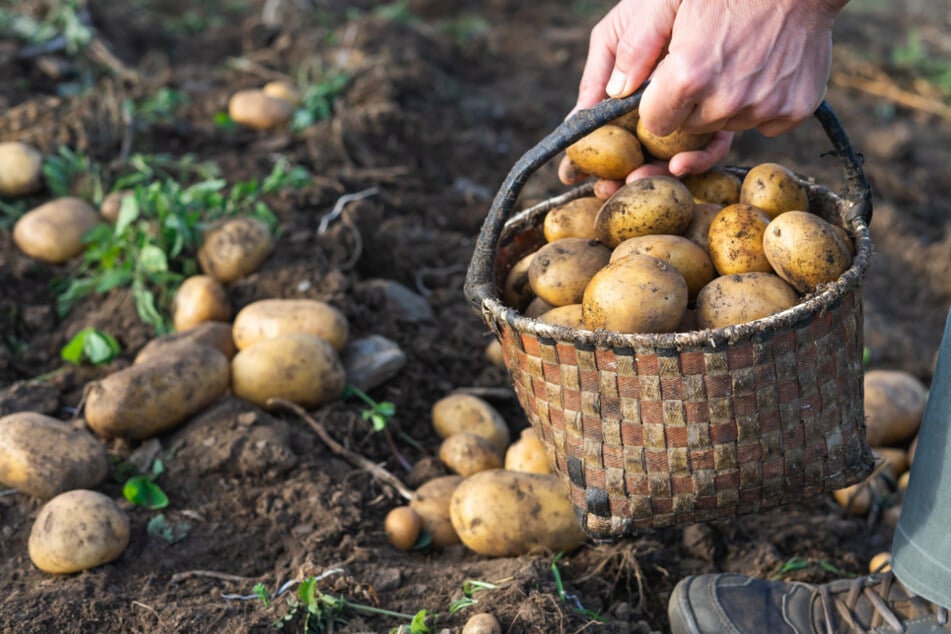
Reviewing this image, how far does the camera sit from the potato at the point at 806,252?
2.08 metres

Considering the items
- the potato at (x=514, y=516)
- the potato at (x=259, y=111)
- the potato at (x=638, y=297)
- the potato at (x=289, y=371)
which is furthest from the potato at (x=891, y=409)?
the potato at (x=259, y=111)

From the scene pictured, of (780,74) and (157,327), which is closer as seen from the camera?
(780,74)

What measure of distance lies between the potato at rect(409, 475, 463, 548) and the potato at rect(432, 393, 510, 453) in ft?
0.95

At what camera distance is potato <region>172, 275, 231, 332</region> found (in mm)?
3277

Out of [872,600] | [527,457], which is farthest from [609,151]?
[872,600]

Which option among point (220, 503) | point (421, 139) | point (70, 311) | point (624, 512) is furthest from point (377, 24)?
point (624, 512)

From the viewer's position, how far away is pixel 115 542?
2441 millimetres

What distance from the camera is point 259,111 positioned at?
457 cm

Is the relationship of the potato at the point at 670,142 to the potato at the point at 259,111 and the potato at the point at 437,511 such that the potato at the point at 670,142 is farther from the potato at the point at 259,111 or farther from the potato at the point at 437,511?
the potato at the point at 259,111

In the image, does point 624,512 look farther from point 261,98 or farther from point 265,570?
point 261,98

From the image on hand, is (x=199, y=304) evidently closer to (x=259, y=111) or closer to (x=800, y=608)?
(x=259, y=111)

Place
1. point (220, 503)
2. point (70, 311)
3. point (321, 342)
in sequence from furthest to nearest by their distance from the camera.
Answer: point (70, 311) → point (321, 342) → point (220, 503)

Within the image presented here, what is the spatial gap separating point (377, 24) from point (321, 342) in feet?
10.9

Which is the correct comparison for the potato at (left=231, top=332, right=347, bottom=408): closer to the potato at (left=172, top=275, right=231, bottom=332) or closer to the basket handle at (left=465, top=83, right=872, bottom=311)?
the potato at (left=172, top=275, right=231, bottom=332)
